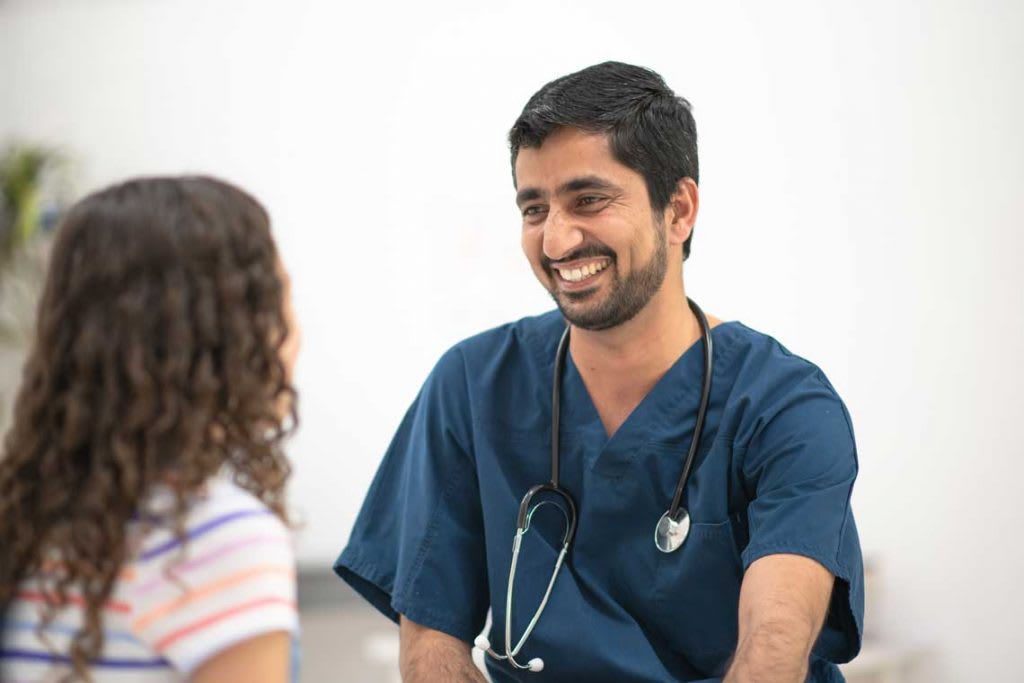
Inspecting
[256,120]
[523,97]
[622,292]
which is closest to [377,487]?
[622,292]

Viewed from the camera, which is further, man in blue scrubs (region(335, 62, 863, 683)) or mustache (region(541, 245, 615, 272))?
mustache (region(541, 245, 615, 272))

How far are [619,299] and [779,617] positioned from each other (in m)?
0.46

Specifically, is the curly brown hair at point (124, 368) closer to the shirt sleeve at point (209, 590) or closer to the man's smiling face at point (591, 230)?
the shirt sleeve at point (209, 590)

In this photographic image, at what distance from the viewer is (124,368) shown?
95cm

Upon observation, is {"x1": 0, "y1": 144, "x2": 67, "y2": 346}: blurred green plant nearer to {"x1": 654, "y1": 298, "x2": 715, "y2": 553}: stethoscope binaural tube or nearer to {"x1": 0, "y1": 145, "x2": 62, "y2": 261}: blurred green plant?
{"x1": 0, "y1": 145, "x2": 62, "y2": 261}: blurred green plant

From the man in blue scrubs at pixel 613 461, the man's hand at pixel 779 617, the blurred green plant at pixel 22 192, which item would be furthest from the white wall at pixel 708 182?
the man's hand at pixel 779 617

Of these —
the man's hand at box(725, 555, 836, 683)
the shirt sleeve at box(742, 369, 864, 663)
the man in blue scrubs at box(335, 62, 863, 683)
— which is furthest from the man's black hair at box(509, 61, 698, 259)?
the man's hand at box(725, 555, 836, 683)

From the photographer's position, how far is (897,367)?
101 inches

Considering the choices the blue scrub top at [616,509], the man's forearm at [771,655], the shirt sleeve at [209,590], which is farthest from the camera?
the blue scrub top at [616,509]

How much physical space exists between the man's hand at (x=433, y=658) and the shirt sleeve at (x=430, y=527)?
0.02 m

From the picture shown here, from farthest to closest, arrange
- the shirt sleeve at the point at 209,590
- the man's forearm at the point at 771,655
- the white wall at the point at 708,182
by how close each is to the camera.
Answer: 1. the white wall at the point at 708,182
2. the man's forearm at the point at 771,655
3. the shirt sleeve at the point at 209,590

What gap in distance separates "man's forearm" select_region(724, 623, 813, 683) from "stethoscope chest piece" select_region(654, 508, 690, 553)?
16 cm

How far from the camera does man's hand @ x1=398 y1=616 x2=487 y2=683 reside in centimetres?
143

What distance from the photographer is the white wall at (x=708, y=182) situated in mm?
2463
